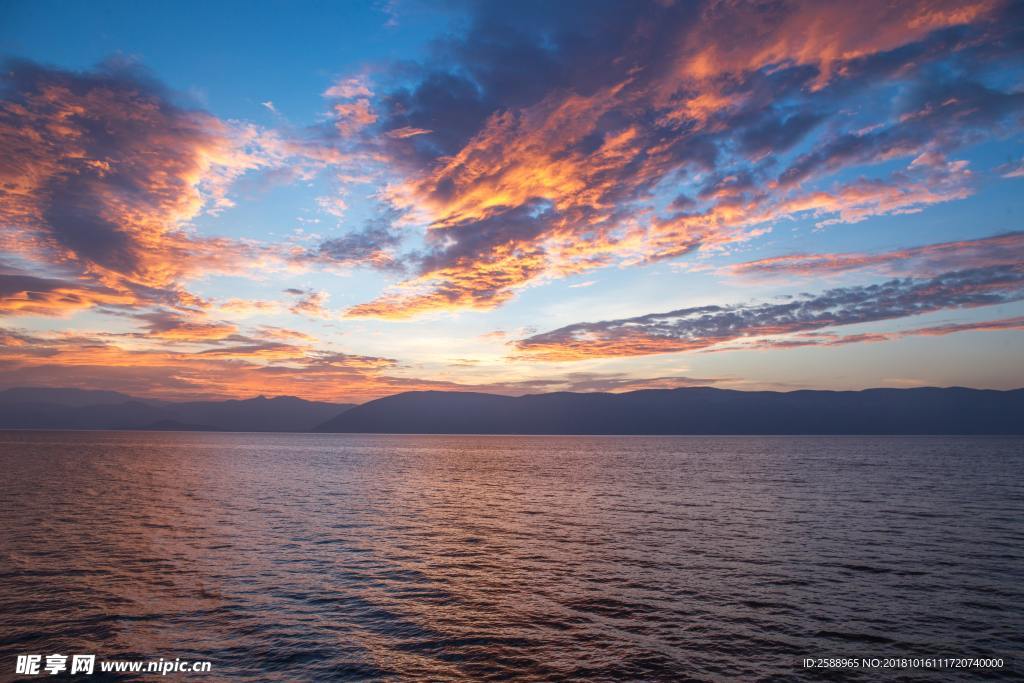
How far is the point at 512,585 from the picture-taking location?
94.1 ft

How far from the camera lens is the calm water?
2002cm

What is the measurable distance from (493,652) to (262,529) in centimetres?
3121

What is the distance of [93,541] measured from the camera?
3816 centimetres

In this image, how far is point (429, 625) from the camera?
902 inches

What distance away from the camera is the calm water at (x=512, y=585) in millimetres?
20016

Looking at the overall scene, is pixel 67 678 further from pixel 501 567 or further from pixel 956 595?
pixel 956 595

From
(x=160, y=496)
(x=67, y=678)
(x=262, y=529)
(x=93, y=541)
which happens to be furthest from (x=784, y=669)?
(x=160, y=496)

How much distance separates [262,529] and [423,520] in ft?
45.0

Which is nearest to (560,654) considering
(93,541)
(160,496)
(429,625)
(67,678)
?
(429,625)

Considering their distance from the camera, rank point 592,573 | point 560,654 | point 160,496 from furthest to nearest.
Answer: point 160,496, point 592,573, point 560,654

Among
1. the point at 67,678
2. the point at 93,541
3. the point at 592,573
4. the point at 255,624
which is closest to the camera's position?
the point at 67,678

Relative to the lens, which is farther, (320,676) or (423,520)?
(423,520)

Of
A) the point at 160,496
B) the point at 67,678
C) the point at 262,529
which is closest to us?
the point at 67,678

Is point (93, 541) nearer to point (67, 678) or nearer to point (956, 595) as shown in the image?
point (67, 678)
